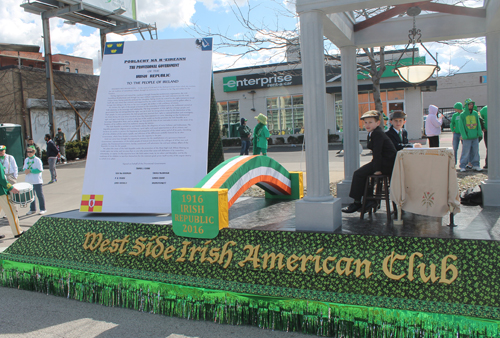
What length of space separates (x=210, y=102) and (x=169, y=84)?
59 cm

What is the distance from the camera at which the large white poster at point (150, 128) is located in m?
4.85

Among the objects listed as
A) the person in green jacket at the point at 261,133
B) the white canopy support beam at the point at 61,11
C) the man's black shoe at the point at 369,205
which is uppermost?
the white canopy support beam at the point at 61,11

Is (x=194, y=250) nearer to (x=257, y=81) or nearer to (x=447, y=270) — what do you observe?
(x=447, y=270)

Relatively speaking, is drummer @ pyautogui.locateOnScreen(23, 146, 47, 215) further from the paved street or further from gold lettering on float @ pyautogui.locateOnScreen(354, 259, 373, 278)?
gold lettering on float @ pyautogui.locateOnScreen(354, 259, 373, 278)

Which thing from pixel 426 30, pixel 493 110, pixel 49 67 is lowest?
pixel 493 110

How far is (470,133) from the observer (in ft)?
31.7

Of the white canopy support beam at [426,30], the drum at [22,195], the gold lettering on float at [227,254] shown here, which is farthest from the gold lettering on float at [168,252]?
the white canopy support beam at [426,30]

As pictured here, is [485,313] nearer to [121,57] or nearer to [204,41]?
[204,41]

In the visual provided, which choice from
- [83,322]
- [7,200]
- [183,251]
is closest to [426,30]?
[183,251]

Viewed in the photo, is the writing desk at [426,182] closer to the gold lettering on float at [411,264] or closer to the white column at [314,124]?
the white column at [314,124]

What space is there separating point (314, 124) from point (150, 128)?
6.79 feet

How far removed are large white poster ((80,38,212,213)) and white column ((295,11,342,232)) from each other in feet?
4.20

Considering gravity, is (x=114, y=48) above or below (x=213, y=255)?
above

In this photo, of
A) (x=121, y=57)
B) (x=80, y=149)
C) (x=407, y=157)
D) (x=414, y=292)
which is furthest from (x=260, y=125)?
(x=80, y=149)
